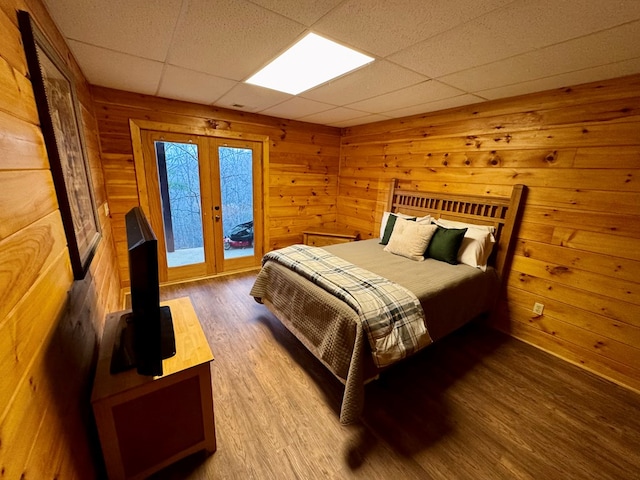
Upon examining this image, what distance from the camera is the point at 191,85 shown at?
245 centimetres

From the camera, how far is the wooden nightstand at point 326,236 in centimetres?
400

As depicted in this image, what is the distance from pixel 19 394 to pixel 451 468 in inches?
72.4

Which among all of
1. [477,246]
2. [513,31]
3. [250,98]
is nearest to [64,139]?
[250,98]

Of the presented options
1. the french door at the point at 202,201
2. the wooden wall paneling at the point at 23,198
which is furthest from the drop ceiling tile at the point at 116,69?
the wooden wall paneling at the point at 23,198

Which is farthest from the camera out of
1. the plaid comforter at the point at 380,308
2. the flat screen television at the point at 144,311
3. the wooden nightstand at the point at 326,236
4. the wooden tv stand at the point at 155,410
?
the wooden nightstand at the point at 326,236

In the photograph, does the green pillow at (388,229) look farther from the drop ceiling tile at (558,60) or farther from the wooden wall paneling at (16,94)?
the wooden wall paneling at (16,94)

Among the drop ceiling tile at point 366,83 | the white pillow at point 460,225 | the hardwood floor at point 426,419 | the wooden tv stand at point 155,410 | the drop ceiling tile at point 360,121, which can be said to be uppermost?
the drop ceiling tile at point 366,83

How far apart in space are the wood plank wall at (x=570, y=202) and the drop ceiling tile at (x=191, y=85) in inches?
93.7

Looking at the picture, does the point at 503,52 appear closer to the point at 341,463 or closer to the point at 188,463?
the point at 341,463

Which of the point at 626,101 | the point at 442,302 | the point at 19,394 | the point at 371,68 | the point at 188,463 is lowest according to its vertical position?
the point at 188,463

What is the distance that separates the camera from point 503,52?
160cm

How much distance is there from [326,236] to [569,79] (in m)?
2.96

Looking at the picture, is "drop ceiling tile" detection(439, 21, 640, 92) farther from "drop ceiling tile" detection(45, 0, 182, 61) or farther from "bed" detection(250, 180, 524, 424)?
"drop ceiling tile" detection(45, 0, 182, 61)

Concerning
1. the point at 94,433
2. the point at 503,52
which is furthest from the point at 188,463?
the point at 503,52
